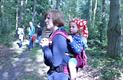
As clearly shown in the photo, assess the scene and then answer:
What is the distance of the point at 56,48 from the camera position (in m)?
5.09

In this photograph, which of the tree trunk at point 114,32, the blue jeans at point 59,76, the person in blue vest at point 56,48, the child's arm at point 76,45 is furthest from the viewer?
the tree trunk at point 114,32

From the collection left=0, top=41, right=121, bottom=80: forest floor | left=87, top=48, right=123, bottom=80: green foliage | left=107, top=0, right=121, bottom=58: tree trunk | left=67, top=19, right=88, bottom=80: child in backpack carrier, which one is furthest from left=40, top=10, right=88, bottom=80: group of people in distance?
left=107, top=0, right=121, bottom=58: tree trunk

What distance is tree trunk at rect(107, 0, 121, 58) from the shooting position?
44.8 feet

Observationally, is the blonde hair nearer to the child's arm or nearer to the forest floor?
the child's arm

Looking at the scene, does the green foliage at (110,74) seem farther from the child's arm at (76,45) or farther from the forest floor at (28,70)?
the child's arm at (76,45)

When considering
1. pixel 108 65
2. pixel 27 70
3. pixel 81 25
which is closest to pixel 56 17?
pixel 81 25

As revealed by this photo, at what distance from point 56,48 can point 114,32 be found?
8971 millimetres

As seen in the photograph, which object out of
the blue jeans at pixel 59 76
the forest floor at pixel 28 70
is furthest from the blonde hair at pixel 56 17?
the forest floor at pixel 28 70

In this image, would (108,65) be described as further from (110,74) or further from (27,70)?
(27,70)

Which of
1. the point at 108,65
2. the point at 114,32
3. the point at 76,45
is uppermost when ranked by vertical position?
the point at 76,45

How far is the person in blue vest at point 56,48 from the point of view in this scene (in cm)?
508

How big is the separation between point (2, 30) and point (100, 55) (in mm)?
20670

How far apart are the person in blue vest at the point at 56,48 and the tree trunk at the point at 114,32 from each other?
8.60 metres

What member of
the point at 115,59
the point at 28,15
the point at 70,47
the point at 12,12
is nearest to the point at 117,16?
the point at 115,59
